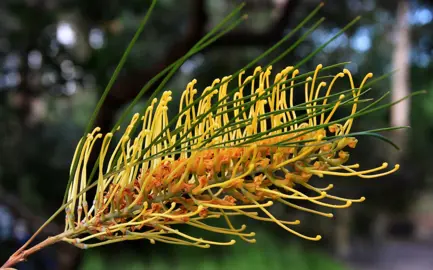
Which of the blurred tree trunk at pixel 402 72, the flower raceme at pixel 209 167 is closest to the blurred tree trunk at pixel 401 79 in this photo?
the blurred tree trunk at pixel 402 72

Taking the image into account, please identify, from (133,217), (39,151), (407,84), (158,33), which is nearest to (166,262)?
(39,151)

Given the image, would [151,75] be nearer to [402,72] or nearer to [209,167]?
[209,167]

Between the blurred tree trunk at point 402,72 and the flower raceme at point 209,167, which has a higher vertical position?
the blurred tree trunk at point 402,72

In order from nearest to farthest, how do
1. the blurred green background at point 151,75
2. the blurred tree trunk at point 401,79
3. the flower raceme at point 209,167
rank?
the flower raceme at point 209,167
the blurred green background at point 151,75
the blurred tree trunk at point 401,79

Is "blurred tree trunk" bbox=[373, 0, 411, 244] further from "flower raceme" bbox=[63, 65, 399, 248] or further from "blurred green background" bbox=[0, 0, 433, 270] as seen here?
"flower raceme" bbox=[63, 65, 399, 248]

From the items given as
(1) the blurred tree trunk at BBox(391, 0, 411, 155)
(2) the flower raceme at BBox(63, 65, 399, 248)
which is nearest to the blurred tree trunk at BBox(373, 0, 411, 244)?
(1) the blurred tree trunk at BBox(391, 0, 411, 155)

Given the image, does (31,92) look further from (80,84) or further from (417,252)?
(417,252)

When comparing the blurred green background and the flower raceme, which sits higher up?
the blurred green background

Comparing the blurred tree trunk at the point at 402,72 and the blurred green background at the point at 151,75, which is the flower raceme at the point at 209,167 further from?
the blurred tree trunk at the point at 402,72

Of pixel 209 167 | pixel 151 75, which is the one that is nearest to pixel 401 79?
pixel 151 75

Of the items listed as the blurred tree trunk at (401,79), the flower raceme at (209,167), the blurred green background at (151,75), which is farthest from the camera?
the blurred tree trunk at (401,79)
